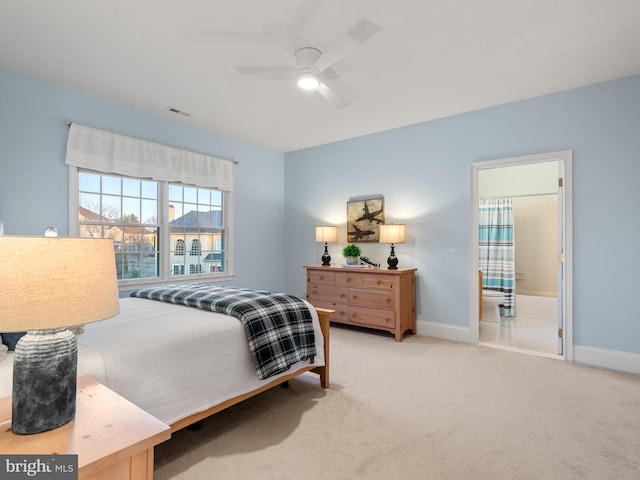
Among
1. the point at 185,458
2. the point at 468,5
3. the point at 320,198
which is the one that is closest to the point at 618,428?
the point at 185,458

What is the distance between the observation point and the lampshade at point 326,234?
4754mm

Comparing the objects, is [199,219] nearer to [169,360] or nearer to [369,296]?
[369,296]

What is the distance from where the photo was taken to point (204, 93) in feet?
11.1

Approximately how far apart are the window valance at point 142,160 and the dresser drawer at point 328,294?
5.81 feet

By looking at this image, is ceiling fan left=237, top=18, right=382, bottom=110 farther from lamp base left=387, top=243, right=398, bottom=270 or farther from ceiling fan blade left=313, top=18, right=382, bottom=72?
lamp base left=387, top=243, right=398, bottom=270

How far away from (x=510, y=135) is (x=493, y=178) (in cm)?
275

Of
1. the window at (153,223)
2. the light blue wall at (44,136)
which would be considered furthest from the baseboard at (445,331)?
the light blue wall at (44,136)

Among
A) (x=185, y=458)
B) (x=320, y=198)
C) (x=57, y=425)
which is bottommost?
(x=185, y=458)

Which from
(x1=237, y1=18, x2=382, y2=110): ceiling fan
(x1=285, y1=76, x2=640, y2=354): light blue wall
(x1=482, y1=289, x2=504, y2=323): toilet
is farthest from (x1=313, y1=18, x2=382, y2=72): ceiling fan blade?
(x1=482, y1=289, x2=504, y2=323): toilet

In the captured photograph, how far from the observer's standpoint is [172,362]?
1.76 meters

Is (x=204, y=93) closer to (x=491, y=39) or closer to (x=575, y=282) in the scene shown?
(x=491, y=39)

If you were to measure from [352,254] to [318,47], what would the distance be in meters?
2.53

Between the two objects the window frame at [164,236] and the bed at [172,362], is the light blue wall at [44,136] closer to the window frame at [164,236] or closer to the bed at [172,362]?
the window frame at [164,236]

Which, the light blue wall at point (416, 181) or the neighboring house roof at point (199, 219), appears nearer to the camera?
the light blue wall at point (416, 181)
